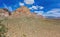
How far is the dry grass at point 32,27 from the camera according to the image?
1.82m

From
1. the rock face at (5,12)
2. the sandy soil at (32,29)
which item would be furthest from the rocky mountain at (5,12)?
the sandy soil at (32,29)

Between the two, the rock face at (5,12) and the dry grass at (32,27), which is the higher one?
the rock face at (5,12)

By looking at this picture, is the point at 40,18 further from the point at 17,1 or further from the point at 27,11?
the point at 17,1

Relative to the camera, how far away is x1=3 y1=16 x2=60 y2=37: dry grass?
1819mm

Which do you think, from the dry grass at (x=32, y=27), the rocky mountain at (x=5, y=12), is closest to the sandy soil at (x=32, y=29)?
the dry grass at (x=32, y=27)

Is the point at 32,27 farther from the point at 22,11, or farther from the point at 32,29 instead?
the point at 22,11

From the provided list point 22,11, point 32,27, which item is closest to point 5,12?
point 22,11

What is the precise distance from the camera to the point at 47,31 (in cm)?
182

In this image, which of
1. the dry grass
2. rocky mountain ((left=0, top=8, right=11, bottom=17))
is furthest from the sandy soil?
rocky mountain ((left=0, top=8, right=11, bottom=17))

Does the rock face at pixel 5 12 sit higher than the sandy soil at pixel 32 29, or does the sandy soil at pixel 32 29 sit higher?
the rock face at pixel 5 12

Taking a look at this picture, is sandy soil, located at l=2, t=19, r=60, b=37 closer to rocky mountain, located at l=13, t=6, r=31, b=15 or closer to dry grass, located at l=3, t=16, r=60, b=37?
dry grass, located at l=3, t=16, r=60, b=37

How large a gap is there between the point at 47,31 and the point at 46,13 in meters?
0.22

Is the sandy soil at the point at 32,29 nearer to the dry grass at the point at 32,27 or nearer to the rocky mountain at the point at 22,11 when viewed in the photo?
the dry grass at the point at 32,27

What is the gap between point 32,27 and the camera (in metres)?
1.86
